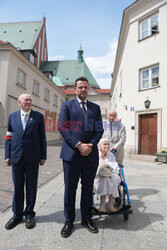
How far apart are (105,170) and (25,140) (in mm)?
1294

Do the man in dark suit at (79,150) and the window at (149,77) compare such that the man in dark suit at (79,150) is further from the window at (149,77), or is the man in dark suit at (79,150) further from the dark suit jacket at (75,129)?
the window at (149,77)

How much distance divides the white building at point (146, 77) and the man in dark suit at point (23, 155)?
8763 mm

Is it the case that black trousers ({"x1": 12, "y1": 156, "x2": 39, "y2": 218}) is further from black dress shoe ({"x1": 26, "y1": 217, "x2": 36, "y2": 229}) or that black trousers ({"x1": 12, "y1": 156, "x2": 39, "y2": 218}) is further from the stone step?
the stone step

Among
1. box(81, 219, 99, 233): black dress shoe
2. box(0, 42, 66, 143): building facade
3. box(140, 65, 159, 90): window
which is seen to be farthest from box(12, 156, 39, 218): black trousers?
box(0, 42, 66, 143): building facade

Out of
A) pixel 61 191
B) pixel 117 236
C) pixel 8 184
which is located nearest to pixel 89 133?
pixel 117 236

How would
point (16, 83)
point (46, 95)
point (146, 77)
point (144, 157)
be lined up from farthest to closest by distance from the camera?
point (46, 95), point (16, 83), point (146, 77), point (144, 157)

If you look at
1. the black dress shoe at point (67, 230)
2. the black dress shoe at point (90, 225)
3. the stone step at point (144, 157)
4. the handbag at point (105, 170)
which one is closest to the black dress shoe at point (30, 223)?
the black dress shoe at point (67, 230)

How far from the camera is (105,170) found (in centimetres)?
268

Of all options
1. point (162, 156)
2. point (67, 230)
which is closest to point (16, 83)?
point (162, 156)

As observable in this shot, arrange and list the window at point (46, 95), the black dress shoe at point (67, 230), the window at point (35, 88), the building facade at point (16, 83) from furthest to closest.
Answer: the window at point (46, 95), the window at point (35, 88), the building facade at point (16, 83), the black dress shoe at point (67, 230)

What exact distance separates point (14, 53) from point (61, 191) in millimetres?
14106

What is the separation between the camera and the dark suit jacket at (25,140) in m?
2.46

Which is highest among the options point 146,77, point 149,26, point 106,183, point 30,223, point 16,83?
point 149,26

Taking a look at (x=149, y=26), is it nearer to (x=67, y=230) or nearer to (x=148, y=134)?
(x=148, y=134)
